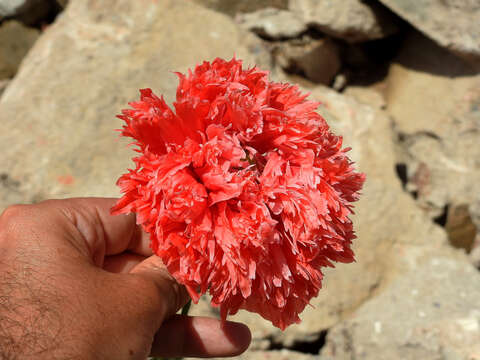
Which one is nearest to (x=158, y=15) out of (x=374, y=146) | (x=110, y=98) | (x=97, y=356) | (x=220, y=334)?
(x=110, y=98)

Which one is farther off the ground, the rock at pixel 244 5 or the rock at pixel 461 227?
the rock at pixel 244 5

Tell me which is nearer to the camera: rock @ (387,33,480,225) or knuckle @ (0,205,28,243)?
knuckle @ (0,205,28,243)

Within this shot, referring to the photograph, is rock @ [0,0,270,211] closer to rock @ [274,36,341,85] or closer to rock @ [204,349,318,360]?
rock @ [274,36,341,85]

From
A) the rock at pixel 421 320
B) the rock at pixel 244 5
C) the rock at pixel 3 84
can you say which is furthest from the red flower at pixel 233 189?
the rock at pixel 3 84

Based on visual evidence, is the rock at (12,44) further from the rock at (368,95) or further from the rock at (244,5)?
the rock at (368,95)

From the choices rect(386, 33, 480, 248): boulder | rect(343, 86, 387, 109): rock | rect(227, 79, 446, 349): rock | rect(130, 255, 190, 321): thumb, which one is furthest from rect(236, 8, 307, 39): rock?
rect(130, 255, 190, 321): thumb

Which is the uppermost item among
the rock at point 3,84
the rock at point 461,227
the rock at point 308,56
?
the rock at point 3,84

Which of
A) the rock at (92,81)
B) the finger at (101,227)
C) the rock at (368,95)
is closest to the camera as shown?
the finger at (101,227)
